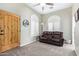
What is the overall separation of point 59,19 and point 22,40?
12.0 feet

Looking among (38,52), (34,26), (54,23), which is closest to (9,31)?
(38,52)

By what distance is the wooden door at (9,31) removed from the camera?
3.89 metres

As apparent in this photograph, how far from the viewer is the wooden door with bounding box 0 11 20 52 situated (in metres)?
3.89

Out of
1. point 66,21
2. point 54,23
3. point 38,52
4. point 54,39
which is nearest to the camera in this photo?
point 38,52

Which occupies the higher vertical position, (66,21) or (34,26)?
(66,21)

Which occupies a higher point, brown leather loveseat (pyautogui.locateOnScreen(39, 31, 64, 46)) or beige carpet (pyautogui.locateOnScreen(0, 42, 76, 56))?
brown leather loveseat (pyautogui.locateOnScreen(39, 31, 64, 46))

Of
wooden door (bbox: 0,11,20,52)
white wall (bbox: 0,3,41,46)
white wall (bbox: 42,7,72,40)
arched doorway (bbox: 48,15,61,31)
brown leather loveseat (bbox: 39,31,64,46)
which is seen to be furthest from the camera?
arched doorway (bbox: 48,15,61,31)

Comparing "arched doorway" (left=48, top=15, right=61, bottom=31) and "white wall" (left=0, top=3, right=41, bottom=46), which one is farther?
"arched doorway" (left=48, top=15, right=61, bottom=31)

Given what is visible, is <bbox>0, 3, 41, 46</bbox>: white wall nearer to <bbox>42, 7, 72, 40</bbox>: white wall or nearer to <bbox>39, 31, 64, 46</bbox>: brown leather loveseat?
<bbox>39, 31, 64, 46</bbox>: brown leather loveseat

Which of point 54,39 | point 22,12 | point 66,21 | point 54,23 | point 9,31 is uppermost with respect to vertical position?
point 22,12

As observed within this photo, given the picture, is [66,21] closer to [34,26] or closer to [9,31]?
[34,26]

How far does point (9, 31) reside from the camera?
430cm

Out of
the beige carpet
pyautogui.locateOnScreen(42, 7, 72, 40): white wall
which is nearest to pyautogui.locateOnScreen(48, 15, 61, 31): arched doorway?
pyautogui.locateOnScreen(42, 7, 72, 40): white wall

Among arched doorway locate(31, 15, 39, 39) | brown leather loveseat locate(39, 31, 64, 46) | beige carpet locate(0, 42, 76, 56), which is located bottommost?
beige carpet locate(0, 42, 76, 56)
